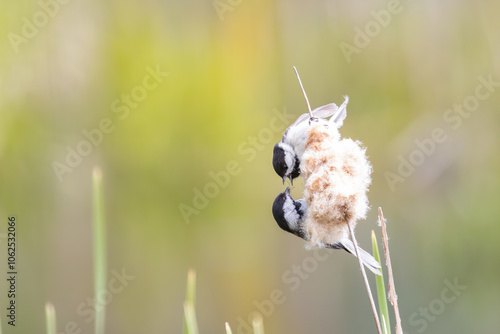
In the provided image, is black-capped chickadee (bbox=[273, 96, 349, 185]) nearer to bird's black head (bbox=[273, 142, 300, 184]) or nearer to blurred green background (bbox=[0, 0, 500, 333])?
bird's black head (bbox=[273, 142, 300, 184])

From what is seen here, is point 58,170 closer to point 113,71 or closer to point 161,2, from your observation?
point 113,71

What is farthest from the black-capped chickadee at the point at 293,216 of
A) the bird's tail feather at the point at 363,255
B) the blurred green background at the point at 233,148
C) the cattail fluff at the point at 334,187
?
the blurred green background at the point at 233,148

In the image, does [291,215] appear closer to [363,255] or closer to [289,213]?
[289,213]

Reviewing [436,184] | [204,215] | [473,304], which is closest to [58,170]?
[204,215]

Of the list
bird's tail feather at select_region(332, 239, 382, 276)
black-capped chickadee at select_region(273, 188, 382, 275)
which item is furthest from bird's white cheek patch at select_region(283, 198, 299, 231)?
bird's tail feather at select_region(332, 239, 382, 276)

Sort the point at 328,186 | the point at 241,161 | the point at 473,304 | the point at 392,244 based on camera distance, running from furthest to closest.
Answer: the point at 241,161 → the point at 392,244 → the point at 473,304 → the point at 328,186

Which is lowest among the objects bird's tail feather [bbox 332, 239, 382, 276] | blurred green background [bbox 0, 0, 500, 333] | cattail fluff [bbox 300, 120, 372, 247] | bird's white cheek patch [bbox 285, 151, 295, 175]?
bird's tail feather [bbox 332, 239, 382, 276]
